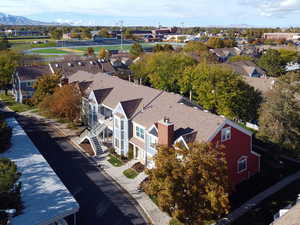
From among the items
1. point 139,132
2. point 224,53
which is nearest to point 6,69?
point 139,132

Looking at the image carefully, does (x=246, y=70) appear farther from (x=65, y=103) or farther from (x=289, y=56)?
(x=65, y=103)

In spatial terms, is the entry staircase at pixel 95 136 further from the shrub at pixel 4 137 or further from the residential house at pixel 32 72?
the residential house at pixel 32 72

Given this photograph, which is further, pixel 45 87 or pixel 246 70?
pixel 246 70

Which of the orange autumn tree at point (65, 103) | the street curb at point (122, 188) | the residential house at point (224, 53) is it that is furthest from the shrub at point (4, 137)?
the residential house at point (224, 53)

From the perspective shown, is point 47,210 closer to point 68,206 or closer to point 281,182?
point 68,206

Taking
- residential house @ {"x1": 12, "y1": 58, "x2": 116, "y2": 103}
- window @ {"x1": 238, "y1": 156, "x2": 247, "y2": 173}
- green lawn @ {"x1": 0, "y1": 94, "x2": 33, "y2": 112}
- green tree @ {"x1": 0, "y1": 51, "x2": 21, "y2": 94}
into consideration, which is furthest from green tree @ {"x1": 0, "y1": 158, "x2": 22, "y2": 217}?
green tree @ {"x1": 0, "y1": 51, "x2": 21, "y2": 94}

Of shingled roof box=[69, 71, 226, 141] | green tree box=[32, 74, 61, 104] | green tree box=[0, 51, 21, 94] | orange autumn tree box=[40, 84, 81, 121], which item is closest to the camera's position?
shingled roof box=[69, 71, 226, 141]

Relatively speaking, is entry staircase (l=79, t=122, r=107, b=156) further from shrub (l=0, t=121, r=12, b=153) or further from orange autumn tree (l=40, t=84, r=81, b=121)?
shrub (l=0, t=121, r=12, b=153)
